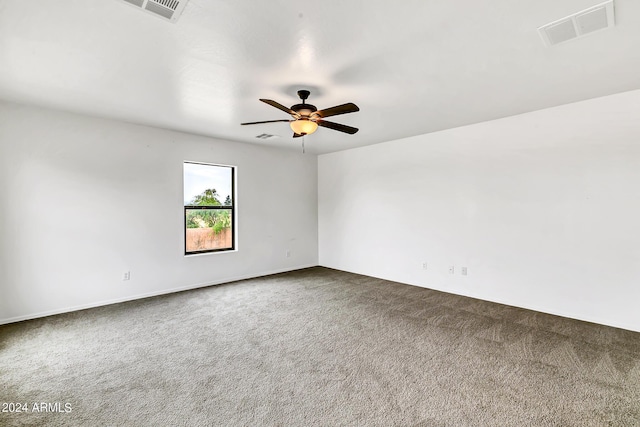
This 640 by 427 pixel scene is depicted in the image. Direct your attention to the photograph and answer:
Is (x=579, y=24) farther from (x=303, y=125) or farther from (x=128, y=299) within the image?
(x=128, y=299)

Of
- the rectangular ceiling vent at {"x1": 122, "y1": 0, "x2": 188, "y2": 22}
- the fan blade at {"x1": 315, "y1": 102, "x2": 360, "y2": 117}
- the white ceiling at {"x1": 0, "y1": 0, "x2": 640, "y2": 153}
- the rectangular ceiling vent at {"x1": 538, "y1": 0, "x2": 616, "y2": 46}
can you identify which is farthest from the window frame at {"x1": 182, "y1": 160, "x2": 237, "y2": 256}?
the rectangular ceiling vent at {"x1": 538, "y1": 0, "x2": 616, "y2": 46}

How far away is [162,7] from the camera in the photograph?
185 cm

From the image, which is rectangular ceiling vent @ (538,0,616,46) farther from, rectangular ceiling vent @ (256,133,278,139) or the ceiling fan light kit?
rectangular ceiling vent @ (256,133,278,139)

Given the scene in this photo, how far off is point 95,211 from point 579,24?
213 inches

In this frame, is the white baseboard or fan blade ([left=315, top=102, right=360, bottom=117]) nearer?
fan blade ([left=315, top=102, right=360, bottom=117])

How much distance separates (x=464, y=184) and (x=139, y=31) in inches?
173

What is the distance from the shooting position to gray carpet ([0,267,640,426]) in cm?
196

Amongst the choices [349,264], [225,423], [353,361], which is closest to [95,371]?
[225,423]

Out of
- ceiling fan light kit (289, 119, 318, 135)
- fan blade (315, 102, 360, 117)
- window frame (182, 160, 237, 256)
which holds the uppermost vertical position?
fan blade (315, 102, 360, 117)

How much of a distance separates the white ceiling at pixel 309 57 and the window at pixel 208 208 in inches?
55.1

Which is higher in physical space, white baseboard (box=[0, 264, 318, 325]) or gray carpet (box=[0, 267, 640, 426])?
white baseboard (box=[0, 264, 318, 325])

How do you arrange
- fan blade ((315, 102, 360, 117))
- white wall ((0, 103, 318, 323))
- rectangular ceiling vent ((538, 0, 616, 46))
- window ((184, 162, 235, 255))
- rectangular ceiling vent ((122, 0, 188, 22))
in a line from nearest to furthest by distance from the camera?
rectangular ceiling vent ((122, 0, 188, 22))
rectangular ceiling vent ((538, 0, 616, 46))
fan blade ((315, 102, 360, 117))
white wall ((0, 103, 318, 323))
window ((184, 162, 235, 255))

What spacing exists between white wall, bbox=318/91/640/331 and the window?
2.63 m

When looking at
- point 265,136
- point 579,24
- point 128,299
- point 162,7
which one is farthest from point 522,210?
point 128,299
